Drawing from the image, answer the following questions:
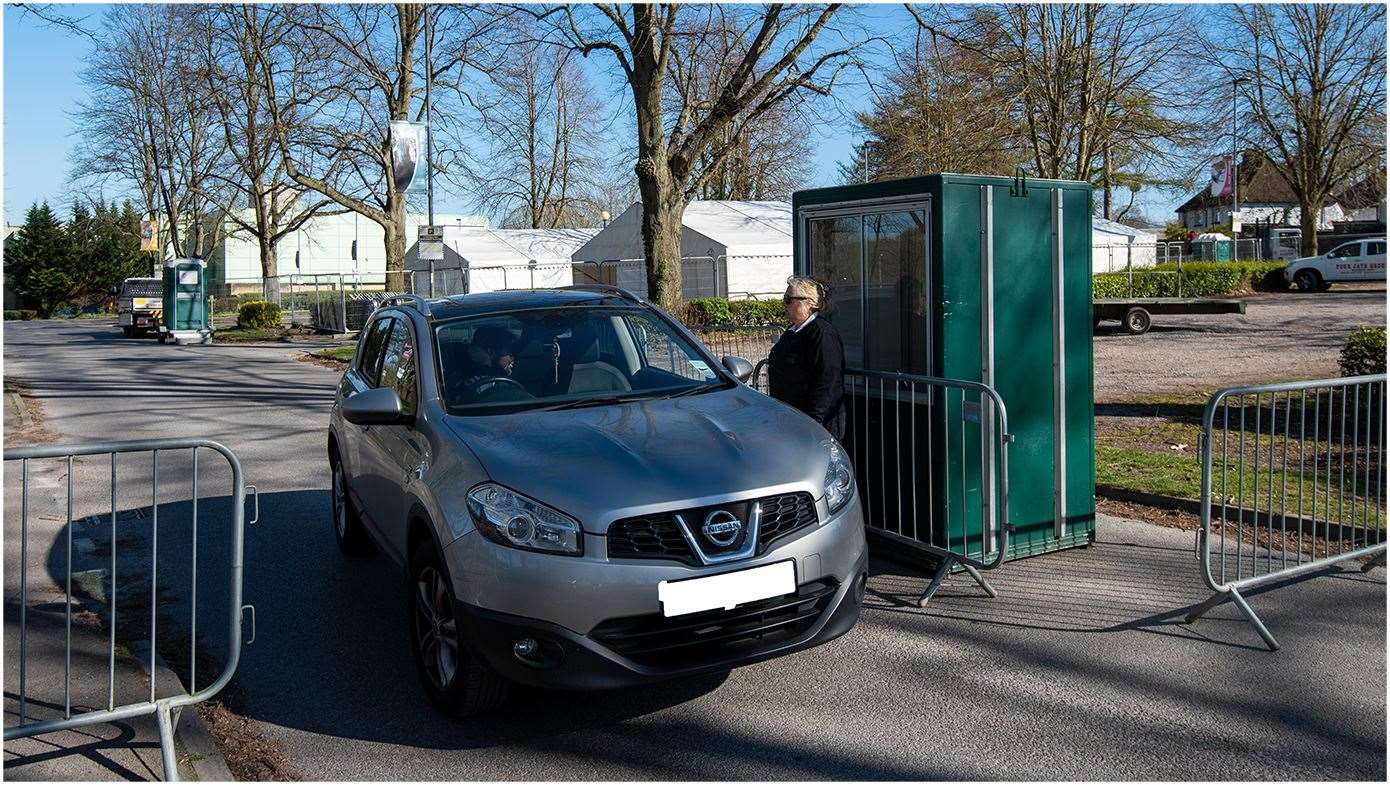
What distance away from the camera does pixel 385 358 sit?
660 cm

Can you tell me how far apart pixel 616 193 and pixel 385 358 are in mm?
64462

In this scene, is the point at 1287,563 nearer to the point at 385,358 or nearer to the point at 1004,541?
the point at 1004,541

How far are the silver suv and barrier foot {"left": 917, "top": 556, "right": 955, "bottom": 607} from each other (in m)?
1.39

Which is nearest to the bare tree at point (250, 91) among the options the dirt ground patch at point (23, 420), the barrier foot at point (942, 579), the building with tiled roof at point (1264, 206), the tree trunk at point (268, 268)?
the tree trunk at point (268, 268)

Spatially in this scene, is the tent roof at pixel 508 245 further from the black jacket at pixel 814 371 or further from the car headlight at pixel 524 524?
the car headlight at pixel 524 524

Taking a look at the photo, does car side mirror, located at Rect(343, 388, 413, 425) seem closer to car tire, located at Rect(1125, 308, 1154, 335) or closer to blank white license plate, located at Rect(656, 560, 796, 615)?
blank white license plate, located at Rect(656, 560, 796, 615)

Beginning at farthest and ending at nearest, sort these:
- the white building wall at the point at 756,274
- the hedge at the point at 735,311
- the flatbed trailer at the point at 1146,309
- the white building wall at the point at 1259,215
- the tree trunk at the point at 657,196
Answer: the white building wall at the point at 1259,215 < the white building wall at the point at 756,274 < the hedge at the point at 735,311 < the flatbed trailer at the point at 1146,309 < the tree trunk at the point at 657,196

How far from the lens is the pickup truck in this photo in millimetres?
39000

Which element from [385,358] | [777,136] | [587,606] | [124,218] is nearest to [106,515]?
[385,358]

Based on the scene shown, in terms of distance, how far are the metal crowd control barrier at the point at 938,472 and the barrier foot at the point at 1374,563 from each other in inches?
78.6

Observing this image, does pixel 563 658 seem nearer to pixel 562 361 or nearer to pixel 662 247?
pixel 562 361

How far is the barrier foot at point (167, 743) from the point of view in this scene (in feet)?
13.6

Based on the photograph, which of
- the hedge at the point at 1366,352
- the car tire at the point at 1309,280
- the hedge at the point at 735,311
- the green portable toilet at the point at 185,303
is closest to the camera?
the hedge at the point at 1366,352

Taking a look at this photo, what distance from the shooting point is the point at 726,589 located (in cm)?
433
